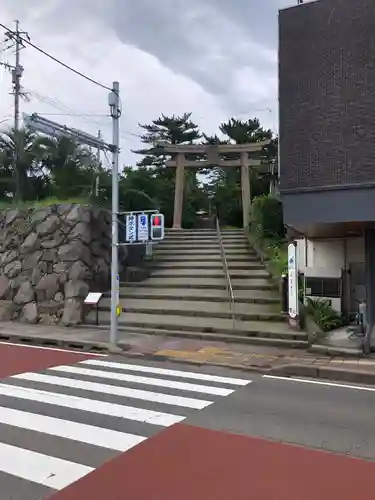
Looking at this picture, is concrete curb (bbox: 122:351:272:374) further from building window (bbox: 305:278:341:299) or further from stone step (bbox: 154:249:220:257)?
stone step (bbox: 154:249:220:257)

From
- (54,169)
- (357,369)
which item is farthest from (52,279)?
(357,369)

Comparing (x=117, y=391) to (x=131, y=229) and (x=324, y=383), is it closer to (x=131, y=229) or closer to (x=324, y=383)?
(x=324, y=383)

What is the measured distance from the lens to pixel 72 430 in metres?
5.85

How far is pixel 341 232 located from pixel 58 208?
32.3 feet

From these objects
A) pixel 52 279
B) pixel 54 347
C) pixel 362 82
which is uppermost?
pixel 362 82

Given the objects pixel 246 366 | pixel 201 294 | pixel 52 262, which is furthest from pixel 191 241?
pixel 246 366

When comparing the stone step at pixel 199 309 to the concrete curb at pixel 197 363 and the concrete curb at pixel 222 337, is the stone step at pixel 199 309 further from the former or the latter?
the concrete curb at pixel 197 363

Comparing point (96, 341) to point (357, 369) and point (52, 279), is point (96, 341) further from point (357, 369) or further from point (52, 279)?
point (357, 369)

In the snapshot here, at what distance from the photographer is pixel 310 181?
11648mm

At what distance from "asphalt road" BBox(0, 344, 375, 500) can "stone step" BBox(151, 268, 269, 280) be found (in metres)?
8.01

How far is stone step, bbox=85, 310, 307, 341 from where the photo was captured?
40.5ft

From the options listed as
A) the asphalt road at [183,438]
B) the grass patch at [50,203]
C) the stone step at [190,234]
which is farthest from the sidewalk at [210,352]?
the stone step at [190,234]

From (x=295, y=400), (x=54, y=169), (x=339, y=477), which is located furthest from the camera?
(x=54, y=169)

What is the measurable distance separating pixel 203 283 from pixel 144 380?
8355 millimetres
